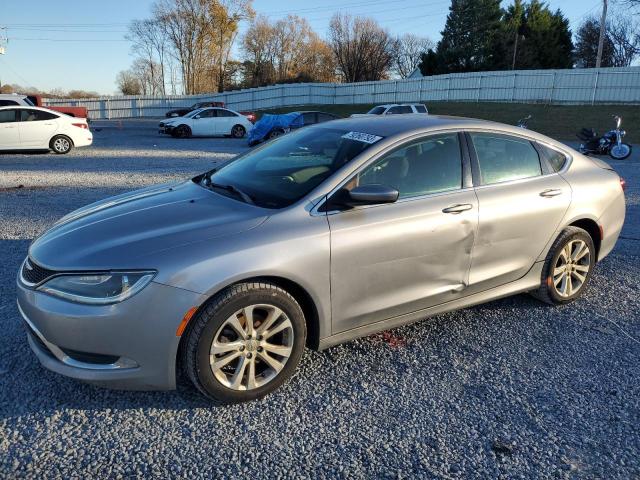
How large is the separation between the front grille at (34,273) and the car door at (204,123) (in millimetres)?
20594

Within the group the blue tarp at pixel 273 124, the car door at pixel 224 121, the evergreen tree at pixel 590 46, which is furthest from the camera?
the evergreen tree at pixel 590 46

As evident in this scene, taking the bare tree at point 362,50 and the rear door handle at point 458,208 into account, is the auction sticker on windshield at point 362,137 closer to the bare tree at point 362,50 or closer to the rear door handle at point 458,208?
the rear door handle at point 458,208

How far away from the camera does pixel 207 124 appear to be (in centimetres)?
2264

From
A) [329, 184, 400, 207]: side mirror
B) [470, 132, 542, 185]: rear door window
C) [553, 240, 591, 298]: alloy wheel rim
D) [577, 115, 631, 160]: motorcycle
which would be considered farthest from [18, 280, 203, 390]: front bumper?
[577, 115, 631, 160]: motorcycle

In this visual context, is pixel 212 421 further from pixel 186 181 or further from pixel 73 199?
pixel 73 199

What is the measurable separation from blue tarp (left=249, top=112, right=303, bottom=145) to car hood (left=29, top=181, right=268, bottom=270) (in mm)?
15269

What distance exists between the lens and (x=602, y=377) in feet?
10.3

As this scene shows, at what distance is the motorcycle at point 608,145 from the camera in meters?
14.9

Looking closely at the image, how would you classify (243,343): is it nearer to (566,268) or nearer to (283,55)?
(566,268)

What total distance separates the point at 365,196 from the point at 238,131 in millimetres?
21224

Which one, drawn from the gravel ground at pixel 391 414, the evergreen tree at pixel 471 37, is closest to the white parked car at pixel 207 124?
the gravel ground at pixel 391 414

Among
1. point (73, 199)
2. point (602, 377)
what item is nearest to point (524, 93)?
point (73, 199)

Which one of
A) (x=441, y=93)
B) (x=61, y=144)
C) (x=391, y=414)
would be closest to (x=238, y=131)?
(x=61, y=144)

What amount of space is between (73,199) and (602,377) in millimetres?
7852
